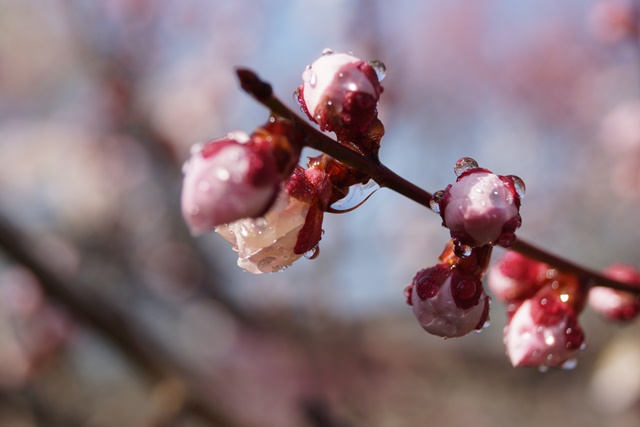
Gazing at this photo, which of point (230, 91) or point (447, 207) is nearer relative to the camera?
point (447, 207)

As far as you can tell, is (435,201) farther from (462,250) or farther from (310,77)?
(310,77)

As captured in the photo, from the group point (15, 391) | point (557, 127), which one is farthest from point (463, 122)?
point (15, 391)

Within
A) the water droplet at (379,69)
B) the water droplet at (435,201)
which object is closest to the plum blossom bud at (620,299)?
the water droplet at (435,201)

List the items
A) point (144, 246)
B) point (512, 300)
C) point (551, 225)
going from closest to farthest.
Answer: point (512, 300), point (144, 246), point (551, 225)

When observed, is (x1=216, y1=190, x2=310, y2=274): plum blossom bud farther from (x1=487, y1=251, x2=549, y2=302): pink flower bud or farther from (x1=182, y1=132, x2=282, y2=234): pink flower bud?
(x1=487, y1=251, x2=549, y2=302): pink flower bud

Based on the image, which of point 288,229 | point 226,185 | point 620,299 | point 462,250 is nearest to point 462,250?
point 462,250

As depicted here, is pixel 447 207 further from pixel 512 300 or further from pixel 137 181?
pixel 137 181
